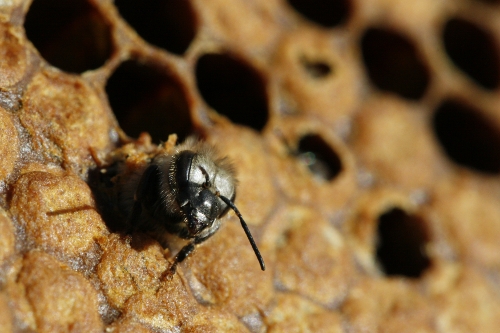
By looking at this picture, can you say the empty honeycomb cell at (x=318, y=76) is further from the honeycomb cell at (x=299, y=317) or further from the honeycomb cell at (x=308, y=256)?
the honeycomb cell at (x=299, y=317)

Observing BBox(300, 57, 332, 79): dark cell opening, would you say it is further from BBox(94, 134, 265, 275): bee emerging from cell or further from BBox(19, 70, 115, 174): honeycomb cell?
BBox(19, 70, 115, 174): honeycomb cell

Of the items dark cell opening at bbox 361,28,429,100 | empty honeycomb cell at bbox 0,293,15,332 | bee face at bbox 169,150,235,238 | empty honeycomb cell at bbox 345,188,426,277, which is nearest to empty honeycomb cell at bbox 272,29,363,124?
dark cell opening at bbox 361,28,429,100

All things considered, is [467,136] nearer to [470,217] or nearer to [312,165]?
[470,217]

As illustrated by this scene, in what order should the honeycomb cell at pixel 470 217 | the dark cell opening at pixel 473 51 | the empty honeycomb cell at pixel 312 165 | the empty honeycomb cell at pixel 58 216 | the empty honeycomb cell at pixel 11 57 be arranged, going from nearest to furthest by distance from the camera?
the empty honeycomb cell at pixel 58 216 → the empty honeycomb cell at pixel 11 57 → the empty honeycomb cell at pixel 312 165 → the honeycomb cell at pixel 470 217 → the dark cell opening at pixel 473 51

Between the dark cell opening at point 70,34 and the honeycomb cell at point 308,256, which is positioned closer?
the honeycomb cell at point 308,256

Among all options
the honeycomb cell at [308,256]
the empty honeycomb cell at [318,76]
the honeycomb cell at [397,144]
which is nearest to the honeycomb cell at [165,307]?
the honeycomb cell at [308,256]

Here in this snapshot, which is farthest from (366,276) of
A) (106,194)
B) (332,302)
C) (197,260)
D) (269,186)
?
(106,194)

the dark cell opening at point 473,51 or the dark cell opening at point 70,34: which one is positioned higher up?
the dark cell opening at point 70,34

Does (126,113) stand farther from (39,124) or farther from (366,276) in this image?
(366,276)
